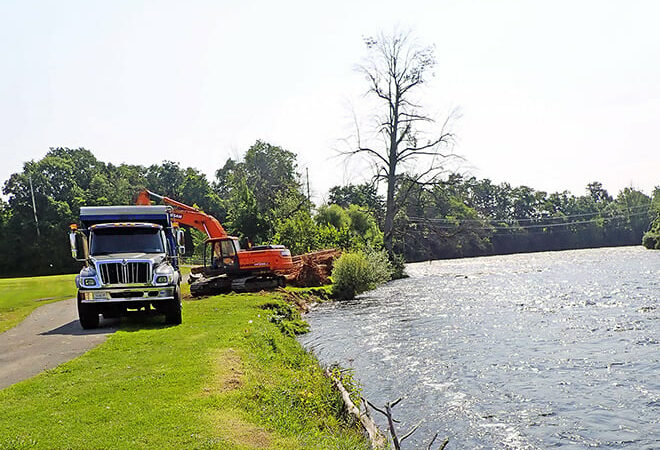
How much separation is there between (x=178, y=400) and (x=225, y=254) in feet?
60.3

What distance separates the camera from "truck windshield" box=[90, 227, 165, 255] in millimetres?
15234

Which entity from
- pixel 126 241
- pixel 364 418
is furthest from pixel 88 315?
pixel 364 418

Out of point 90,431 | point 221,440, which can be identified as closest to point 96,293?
point 90,431

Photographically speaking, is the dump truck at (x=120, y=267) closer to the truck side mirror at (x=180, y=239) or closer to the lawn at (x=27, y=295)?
the truck side mirror at (x=180, y=239)

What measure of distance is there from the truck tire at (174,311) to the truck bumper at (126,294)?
13.7 inches

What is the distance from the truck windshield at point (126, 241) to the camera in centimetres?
1523

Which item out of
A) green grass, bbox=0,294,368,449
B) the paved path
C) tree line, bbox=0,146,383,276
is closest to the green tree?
tree line, bbox=0,146,383,276

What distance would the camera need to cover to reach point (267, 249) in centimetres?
2638

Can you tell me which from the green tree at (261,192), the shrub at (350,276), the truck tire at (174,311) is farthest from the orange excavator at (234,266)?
the green tree at (261,192)

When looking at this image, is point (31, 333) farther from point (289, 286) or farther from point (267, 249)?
point (289, 286)

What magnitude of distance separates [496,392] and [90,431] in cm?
842

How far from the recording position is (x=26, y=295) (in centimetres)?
2644

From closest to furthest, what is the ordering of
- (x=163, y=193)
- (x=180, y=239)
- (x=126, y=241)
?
(x=126, y=241)
(x=180, y=239)
(x=163, y=193)

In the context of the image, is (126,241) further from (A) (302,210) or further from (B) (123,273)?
(A) (302,210)
